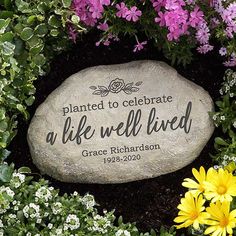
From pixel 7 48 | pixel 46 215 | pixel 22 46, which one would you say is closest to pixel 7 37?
pixel 7 48

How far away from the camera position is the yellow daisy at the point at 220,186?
2076mm

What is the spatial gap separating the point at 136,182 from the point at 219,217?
539 millimetres

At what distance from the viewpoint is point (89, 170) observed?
2473 mm

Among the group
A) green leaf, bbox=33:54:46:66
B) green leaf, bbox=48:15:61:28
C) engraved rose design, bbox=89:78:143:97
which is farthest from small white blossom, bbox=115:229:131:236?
green leaf, bbox=48:15:61:28

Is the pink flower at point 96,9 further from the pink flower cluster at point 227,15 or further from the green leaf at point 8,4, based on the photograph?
the pink flower cluster at point 227,15

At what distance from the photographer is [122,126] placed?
8.11 feet

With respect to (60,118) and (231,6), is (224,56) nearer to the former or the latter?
(231,6)

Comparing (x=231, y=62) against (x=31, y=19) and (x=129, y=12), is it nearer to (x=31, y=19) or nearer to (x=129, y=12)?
(x=129, y=12)

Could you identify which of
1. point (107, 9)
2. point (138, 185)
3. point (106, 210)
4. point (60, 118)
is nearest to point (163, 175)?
point (138, 185)

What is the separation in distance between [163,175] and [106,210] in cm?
26

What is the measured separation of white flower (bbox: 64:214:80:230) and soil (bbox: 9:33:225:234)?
0.87 ft

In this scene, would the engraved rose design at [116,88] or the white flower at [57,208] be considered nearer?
the white flower at [57,208]

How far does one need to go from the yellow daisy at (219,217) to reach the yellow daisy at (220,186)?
0.02 m

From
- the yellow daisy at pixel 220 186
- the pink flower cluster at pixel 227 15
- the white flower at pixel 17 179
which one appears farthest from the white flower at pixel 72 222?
the pink flower cluster at pixel 227 15
